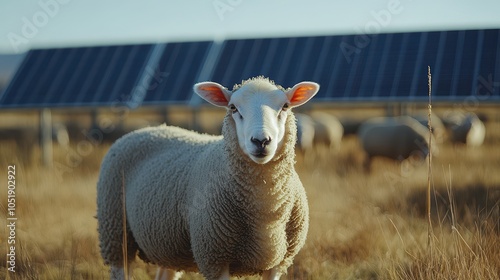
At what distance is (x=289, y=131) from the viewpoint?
10.8ft

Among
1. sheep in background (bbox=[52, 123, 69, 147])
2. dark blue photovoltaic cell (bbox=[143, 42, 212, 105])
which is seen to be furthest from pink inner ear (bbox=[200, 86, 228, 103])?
sheep in background (bbox=[52, 123, 69, 147])

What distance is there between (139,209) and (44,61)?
1063cm

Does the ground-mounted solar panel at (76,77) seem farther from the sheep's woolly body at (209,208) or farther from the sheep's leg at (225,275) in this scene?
the sheep's leg at (225,275)

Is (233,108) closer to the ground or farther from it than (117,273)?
farther from it

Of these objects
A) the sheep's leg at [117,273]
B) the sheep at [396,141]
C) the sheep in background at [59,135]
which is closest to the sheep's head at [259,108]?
the sheep's leg at [117,273]

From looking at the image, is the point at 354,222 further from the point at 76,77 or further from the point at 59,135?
the point at 59,135

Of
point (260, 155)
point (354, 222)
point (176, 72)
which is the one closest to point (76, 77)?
point (176, 72)

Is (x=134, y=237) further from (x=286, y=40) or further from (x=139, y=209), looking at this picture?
(x=286, y=40)

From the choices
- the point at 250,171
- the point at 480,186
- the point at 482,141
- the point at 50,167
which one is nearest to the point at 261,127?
the point at 250,171

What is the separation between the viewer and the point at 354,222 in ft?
19.7

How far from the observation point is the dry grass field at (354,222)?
148 inches

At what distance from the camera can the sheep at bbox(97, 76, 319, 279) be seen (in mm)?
3184

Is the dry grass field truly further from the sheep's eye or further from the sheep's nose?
the sheep's eye

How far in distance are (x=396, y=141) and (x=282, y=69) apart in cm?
239
